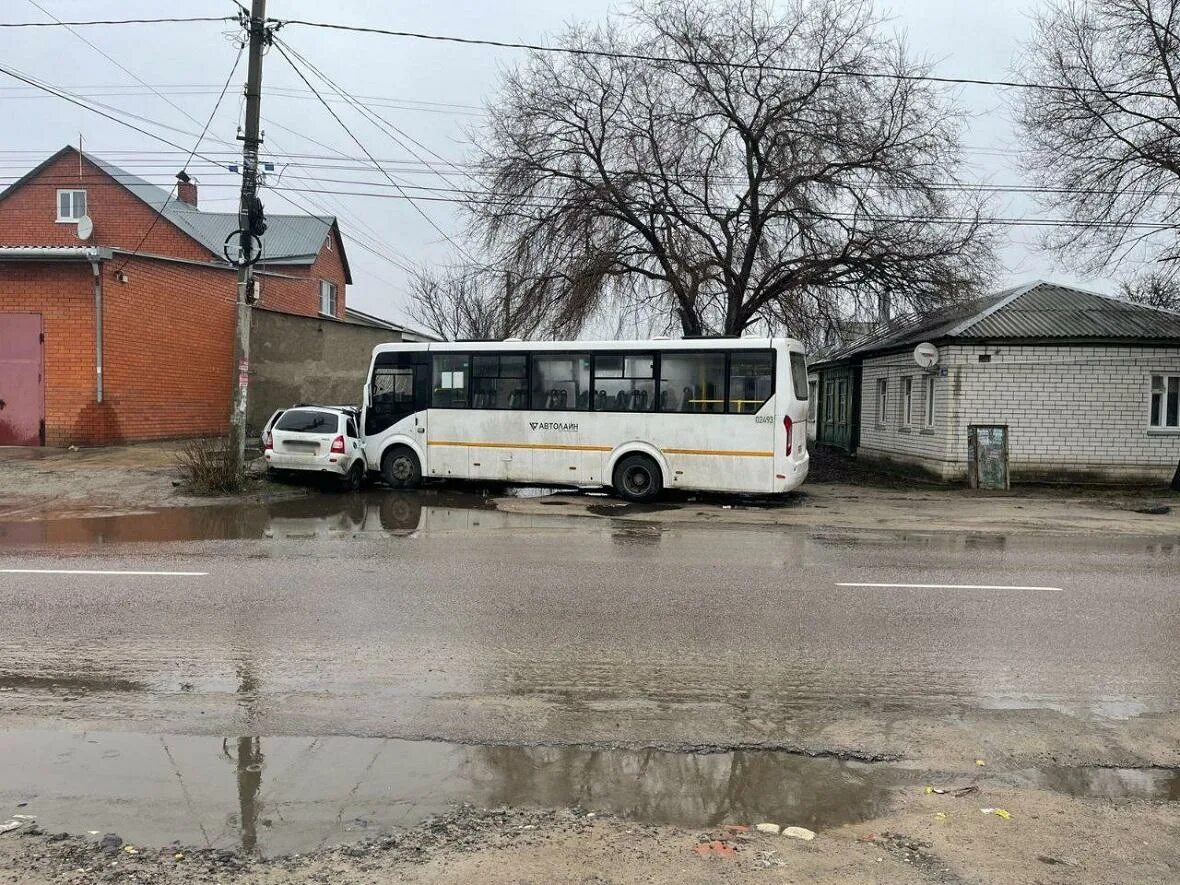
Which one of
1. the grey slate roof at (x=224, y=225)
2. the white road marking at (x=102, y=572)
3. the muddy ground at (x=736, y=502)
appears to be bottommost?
the white road marking at (x=102, y=572)

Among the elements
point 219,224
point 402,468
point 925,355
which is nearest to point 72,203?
point 219,224

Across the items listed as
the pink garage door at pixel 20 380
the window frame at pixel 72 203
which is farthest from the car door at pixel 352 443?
the window frame at pixel 72 203

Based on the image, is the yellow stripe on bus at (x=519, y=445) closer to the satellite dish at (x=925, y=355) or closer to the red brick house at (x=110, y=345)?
the satellite dish at (x=925, y=355)

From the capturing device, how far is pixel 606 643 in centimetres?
644

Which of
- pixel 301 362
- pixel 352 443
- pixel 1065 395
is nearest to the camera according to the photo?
pixel 352 443

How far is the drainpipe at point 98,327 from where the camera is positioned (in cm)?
1898

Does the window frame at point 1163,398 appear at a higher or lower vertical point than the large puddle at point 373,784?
higher

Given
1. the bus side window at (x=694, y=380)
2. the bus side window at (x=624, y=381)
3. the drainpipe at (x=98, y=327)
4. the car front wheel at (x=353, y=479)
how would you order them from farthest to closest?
1. the drainpipe at (x=98, y=327)
2. the car front wheel at (x=353, y=479)
3. the bus side window at (x=624, y=381)
4. the bus side window at (x=694, y=380)

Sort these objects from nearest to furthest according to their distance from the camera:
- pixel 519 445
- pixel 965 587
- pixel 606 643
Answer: pixel 606 643
pixel 965 587
pixel 519 445

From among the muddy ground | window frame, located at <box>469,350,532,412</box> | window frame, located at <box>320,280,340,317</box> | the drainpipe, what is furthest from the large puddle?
window frame, located at <box>320,280,340,317</box>

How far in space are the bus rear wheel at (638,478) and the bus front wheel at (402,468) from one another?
4014mm

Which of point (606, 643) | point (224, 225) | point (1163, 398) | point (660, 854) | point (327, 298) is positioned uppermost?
point (224, 225)

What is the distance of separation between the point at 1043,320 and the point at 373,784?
1967cm

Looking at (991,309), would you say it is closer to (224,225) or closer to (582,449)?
(582,449)
